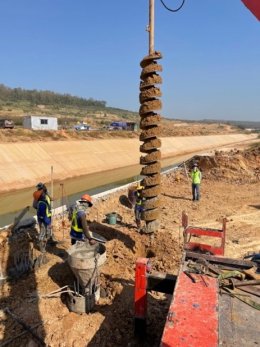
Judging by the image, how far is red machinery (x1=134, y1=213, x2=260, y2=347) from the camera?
11.5ft

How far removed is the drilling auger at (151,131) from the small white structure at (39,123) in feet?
136

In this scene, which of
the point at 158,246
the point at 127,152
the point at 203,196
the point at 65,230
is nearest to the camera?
the point at 158,246

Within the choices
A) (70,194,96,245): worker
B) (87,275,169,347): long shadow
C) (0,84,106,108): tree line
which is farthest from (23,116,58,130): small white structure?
(0,84,106,108): tree line

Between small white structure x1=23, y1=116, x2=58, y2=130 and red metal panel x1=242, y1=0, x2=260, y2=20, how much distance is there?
152 feet

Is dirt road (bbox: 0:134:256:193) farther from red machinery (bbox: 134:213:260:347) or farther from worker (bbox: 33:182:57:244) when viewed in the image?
red machinery (bbox: 134:213:260:347)

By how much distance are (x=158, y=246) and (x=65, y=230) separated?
9.81 feet

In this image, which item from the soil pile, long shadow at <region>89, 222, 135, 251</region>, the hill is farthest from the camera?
the hill

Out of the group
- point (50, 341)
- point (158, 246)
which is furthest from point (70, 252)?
point (158, 246)

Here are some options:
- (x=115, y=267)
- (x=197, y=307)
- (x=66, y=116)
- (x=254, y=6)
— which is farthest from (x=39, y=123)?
(x=254, y=6)

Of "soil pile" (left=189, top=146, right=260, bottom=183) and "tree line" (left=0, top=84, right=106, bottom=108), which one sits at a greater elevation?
"tree line" (left=0, top=84, right=106, bottom=108)

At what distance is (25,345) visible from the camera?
16.4 feet

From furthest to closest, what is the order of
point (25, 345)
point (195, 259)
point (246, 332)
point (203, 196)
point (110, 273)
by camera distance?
point (203, 196) → point (110, 273) → point (195, 259) → point (25, 345) → point (246, 332)

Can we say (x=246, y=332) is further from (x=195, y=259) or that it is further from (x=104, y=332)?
(x=104, y=332)

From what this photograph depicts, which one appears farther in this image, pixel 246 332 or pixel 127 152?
Result: pixel 127 152
